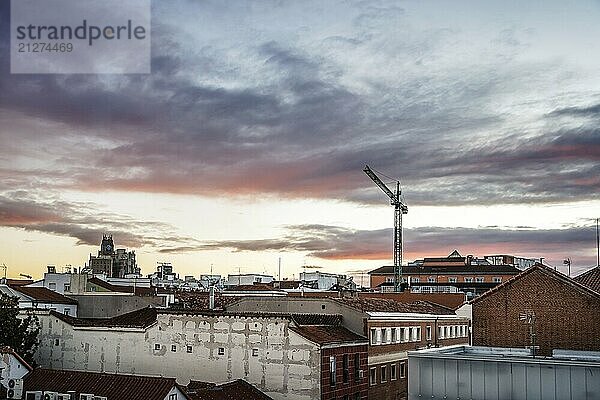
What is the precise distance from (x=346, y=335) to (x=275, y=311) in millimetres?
10597

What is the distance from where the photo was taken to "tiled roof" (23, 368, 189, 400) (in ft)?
148

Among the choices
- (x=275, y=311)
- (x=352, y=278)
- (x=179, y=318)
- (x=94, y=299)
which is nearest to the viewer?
(x=179, y=318)

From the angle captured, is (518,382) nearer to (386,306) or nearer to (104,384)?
(104,384)

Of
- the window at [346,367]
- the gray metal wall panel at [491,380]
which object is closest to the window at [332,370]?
the window at [346,367]

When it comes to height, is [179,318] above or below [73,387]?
above

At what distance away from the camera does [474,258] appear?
165 m

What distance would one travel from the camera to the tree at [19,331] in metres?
58.5

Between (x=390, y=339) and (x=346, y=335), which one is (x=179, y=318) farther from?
(x=390, y=339)

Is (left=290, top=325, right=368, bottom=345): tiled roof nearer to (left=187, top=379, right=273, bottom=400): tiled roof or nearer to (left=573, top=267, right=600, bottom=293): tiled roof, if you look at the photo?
(left=187, top=379, right=273, bottom=400): tiled roof

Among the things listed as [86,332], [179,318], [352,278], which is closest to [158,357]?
[179,318]

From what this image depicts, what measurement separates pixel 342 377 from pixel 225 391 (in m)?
8.97

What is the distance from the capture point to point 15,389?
5038cm

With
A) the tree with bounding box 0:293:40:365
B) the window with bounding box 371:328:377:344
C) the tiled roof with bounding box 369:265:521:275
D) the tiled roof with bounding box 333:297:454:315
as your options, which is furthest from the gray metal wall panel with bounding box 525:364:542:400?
the tiled roof with bounding box 369:265:521:275

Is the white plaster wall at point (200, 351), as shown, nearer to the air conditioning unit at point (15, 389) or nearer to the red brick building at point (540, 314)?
the air conditioning unit at point (15, 389)
